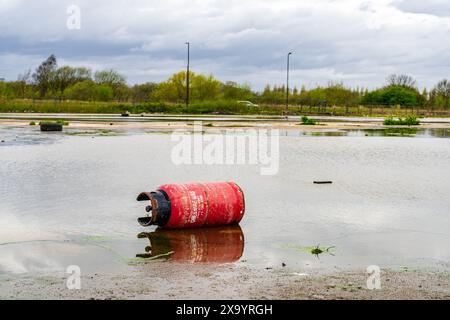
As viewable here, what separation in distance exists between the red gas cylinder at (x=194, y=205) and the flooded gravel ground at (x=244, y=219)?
184mm

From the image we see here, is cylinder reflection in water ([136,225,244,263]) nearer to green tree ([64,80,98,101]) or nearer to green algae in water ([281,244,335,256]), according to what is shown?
green algae in water ([281,244,335,256])

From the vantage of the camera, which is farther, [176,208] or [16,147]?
[16,147]

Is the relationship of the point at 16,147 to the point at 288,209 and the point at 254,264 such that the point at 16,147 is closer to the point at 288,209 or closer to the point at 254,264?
the point at 288,209

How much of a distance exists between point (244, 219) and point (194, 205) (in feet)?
4.52

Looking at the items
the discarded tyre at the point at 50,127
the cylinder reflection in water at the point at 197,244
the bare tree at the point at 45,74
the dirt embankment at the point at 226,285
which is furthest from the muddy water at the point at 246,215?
the bare tree at the point at 45,74

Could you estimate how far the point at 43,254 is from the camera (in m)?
7.92

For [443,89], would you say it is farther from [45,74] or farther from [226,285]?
[226,285]

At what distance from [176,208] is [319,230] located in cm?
215

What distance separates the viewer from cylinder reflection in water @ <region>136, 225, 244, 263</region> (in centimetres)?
798

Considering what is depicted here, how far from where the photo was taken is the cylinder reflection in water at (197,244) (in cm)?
798

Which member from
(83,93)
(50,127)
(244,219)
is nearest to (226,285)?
(244,219)

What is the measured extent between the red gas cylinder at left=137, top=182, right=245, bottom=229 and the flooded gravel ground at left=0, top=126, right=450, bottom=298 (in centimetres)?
18
